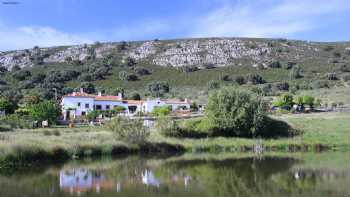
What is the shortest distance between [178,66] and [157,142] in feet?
249

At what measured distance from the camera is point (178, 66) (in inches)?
4702

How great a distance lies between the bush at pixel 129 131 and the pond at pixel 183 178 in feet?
16.0

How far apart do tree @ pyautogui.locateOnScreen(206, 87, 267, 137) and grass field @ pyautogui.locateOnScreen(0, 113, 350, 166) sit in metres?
1.89

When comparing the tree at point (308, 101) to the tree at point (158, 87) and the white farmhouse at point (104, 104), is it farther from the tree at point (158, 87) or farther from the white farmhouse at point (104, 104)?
the tree at point (158, 87)

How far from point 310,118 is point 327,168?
28.0 m

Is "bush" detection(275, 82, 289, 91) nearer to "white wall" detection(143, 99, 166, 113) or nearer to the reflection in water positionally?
"white wall" detection(143, 99, 166, 113)

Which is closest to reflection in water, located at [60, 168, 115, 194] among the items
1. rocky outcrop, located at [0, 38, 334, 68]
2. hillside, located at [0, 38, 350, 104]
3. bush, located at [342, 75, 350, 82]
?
hillside, located at [0, 38, 350, 104]

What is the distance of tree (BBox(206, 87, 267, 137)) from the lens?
50781 millimetres

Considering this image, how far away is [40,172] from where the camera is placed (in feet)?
92.6

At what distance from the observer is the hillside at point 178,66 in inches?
3895

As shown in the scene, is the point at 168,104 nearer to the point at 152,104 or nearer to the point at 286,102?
the point at 152,104

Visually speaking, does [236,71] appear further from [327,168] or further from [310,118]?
[327,168]

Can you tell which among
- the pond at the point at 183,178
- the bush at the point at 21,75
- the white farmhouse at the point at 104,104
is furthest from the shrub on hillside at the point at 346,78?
the bush at the point at 21,75

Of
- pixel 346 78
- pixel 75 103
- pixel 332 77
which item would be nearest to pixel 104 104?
pixel 75 103
